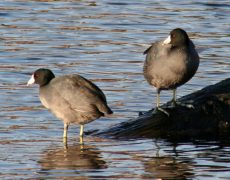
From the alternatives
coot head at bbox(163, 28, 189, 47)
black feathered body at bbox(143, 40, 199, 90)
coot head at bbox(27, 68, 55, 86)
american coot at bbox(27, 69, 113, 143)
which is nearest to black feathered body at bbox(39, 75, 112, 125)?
american coot at bbox(27, 69, 113, 143)

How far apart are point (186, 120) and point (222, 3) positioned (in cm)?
1156

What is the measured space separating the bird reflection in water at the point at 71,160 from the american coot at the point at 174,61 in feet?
4.25

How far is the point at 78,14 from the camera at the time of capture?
20562 millimetres

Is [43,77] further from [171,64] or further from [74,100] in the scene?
[171,64]

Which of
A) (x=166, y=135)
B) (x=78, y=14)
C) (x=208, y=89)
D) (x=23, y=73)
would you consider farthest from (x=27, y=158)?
(x=78, y=14)

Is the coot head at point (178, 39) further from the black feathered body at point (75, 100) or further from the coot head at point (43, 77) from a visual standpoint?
the coot head at point (43, 77)

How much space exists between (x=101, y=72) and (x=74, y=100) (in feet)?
15.5

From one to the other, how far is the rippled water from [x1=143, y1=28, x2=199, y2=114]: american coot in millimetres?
826

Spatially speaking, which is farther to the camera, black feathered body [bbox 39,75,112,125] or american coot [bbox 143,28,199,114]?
american coot [bbox 143,28,199,114]

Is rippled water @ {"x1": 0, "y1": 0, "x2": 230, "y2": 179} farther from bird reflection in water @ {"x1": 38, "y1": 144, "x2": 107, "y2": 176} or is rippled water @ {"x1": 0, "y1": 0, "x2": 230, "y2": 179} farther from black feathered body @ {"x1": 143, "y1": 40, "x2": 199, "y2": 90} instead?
black feathered body @ {"x1": 143, "y1": 40, "x2": 199, "y2": 90}

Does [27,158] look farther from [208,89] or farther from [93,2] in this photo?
[93,2]

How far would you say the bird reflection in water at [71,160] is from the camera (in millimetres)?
9445

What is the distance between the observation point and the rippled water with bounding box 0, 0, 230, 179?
961cm

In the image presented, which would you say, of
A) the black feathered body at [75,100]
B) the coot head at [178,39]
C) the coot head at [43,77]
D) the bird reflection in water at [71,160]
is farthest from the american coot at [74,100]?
the coot head at [178,39]
